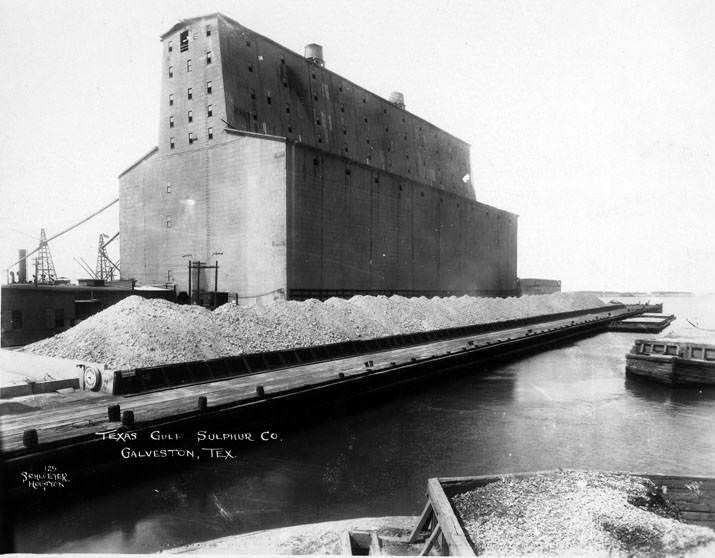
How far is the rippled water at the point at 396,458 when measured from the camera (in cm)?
707

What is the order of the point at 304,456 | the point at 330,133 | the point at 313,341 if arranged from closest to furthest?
the point at 304,456, the point at 313,341, the point at 330,133

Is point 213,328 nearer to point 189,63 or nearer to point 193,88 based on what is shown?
point 193,88

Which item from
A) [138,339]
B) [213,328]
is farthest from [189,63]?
[138,339]

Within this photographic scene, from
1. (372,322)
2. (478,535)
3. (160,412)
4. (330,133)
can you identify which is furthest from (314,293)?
(478,535)

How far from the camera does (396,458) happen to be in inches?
403

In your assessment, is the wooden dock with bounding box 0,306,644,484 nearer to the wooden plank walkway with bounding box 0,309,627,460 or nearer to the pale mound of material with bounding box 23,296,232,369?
the wooden plank walkway with bounding box 0,309,627,460

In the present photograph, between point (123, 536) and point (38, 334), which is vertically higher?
point (38, 334)

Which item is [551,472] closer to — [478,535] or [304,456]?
[478,535]

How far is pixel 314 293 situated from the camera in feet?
87.4

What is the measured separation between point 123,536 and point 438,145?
49.3 metres

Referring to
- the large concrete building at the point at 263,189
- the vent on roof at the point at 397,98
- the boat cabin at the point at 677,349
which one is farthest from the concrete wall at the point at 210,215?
the vent on roof at the point at 397,98

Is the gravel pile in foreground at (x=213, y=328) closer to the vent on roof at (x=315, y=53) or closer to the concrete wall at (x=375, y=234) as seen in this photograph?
the concrete wall at (x=375, y=234)

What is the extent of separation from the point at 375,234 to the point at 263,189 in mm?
9111

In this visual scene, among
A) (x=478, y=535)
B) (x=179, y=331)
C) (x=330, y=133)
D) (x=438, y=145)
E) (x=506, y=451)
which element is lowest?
(x=506, y=451)
